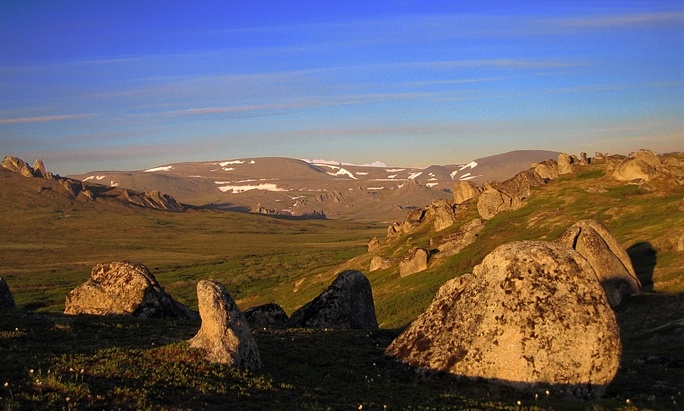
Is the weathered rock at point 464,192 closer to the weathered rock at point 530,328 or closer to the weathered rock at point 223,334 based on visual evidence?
the weathered rock at point 530,328

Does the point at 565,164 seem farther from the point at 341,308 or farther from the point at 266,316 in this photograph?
the point at 266,316

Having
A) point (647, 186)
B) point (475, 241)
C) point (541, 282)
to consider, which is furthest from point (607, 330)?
point (647, 186)

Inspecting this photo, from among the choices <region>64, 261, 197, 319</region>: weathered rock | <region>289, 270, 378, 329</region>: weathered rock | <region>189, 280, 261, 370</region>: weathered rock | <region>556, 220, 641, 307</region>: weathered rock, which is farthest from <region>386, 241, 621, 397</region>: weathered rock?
<region>556, 220, 641, 307</region>: weathered rock

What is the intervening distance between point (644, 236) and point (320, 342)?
57.5 m

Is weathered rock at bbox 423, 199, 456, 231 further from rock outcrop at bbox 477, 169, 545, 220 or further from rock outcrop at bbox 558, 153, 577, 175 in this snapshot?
rock outcrop at bbox 558, 153, 577, 175

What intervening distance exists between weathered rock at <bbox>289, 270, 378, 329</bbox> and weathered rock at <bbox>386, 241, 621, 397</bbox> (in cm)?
1708

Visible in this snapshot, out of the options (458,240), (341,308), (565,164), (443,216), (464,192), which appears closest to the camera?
(341,308)

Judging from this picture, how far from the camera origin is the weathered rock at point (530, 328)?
24.4m

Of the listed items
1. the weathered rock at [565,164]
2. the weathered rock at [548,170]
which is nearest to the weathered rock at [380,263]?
the weathered rock at [548,170]

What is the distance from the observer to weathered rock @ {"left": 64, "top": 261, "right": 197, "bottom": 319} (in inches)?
1702

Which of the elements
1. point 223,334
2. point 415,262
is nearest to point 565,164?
point 415,262

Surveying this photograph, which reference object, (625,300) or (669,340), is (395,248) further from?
(669,340)

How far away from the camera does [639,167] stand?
361ft

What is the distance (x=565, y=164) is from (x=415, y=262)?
54.8 meters
